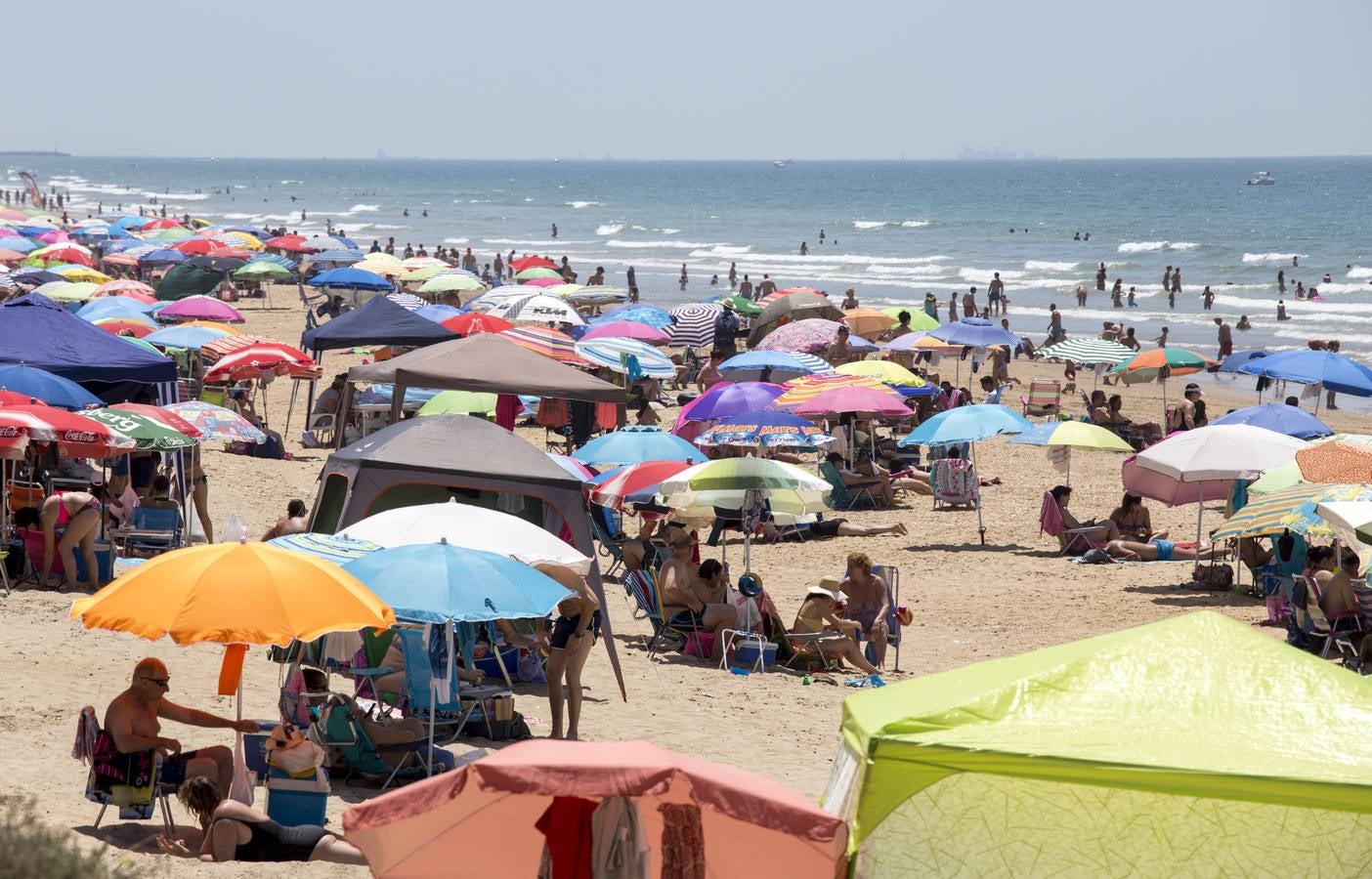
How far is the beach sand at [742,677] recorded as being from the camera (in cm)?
725

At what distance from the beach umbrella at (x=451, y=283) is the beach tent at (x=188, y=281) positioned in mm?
3630

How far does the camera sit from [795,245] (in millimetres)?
72250

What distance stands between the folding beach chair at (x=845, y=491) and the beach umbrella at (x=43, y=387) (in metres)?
6.93

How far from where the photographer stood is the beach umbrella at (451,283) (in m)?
29.3

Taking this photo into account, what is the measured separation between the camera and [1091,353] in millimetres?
20719

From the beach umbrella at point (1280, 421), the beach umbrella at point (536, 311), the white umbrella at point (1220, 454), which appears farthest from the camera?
the beach umbrella at point (536, 311)

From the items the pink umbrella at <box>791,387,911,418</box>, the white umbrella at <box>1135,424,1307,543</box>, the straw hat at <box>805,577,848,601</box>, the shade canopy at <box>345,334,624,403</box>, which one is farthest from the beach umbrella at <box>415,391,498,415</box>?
the white umbrella at <box>1135,424,1307,543</box>

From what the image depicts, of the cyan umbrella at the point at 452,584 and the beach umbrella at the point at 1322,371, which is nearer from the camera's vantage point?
the cyan umbrella at the point at 452,584

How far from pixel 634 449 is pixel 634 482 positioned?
93 cm

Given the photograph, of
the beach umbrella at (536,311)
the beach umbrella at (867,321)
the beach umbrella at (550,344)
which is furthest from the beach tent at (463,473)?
the beach umbrella at (867,321)

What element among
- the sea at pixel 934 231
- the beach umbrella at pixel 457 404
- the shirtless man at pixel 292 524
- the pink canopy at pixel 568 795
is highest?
the pink canopy at pixel 568 795

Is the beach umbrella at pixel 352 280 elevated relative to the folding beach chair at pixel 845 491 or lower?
elevated

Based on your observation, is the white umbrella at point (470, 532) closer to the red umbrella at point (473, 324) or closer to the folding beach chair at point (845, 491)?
the folding beach chair at point (845, 491)

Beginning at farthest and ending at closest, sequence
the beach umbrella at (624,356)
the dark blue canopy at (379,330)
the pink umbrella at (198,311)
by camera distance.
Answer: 1. the pink umbrella at (198,311)
2. the beach umbrella at (624,356)
3. the dark blue canopy at (379,330)
